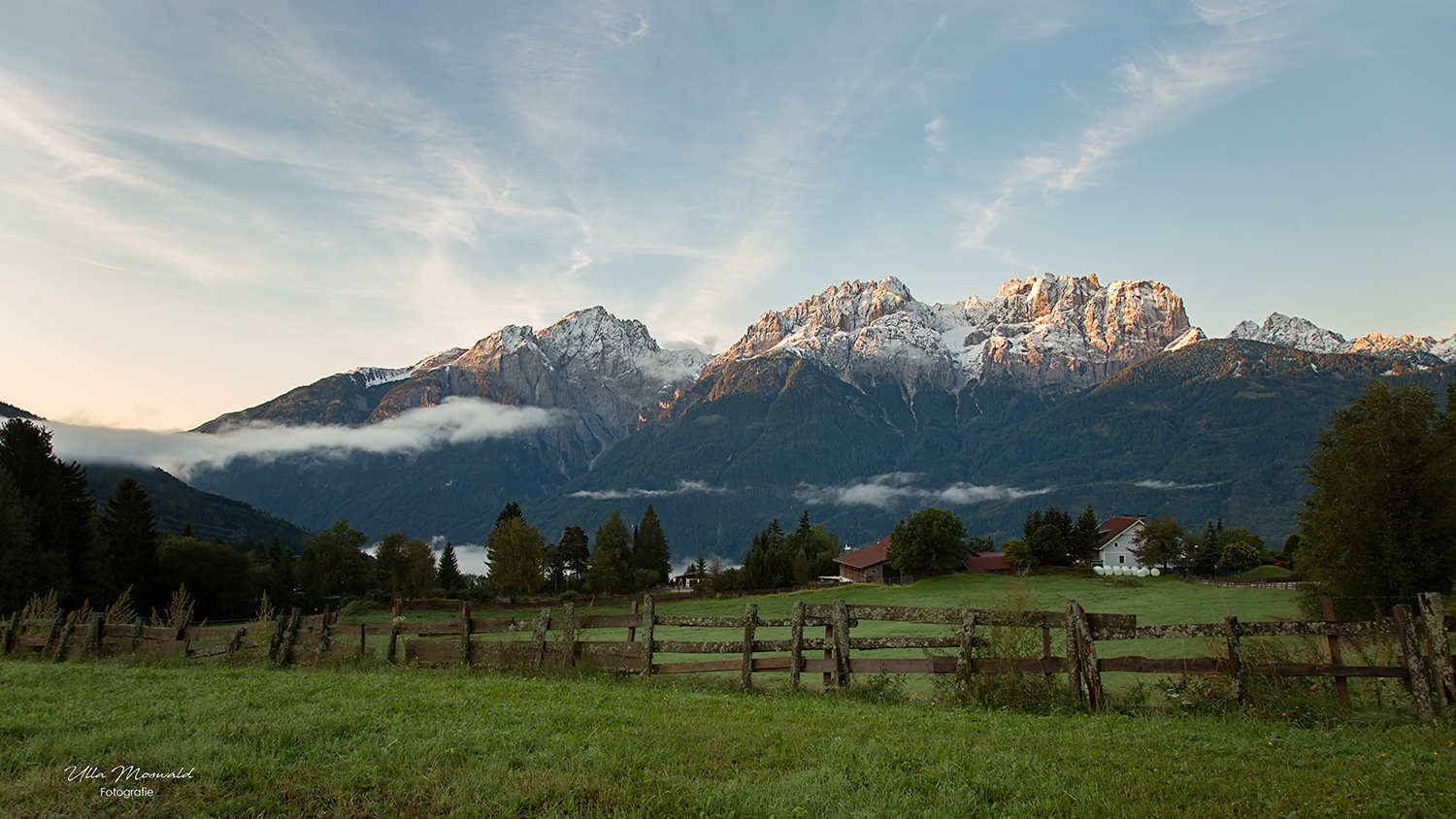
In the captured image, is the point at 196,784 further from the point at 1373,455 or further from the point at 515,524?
A: the point at 515,524

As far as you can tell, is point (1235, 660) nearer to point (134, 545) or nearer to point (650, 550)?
point (134, 545)

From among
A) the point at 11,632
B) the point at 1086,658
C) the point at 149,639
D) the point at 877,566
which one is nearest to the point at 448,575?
the point at 877,566

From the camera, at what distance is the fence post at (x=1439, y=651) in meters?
10.1

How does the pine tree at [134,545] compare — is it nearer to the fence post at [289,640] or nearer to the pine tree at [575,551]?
the pine tree at [575,551]

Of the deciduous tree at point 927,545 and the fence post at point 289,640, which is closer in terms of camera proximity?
the fence post at point 289,640

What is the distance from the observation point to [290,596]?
80.3 m

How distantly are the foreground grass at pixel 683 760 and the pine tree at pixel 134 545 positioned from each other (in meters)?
64.2

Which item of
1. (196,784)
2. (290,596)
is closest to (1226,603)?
(196,784)

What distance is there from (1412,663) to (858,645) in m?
7.78

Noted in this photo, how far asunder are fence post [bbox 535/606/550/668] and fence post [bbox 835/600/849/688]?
19.8 ft

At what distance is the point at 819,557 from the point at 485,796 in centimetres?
10808

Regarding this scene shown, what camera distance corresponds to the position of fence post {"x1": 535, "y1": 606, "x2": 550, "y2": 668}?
15.9 metres

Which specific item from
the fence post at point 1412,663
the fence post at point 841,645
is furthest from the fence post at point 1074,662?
the fence post at point 1412,663

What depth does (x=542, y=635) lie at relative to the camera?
1619 centimetres
